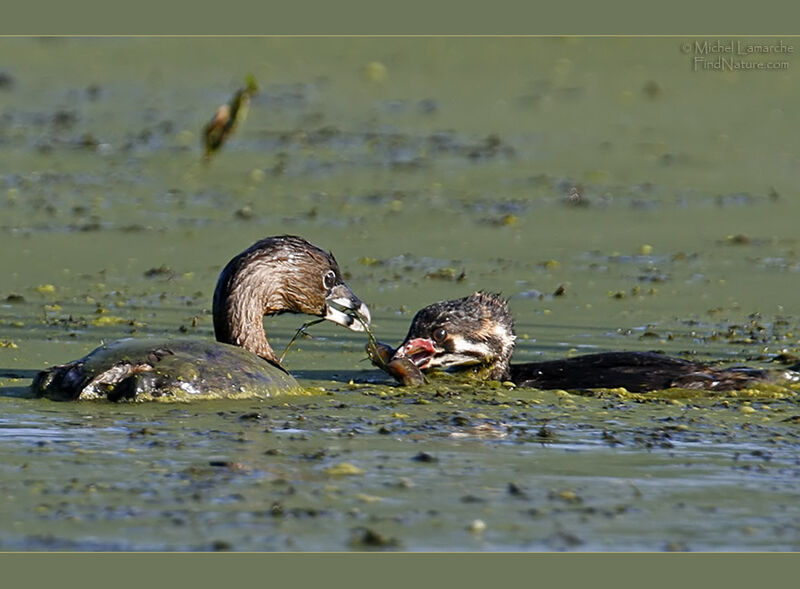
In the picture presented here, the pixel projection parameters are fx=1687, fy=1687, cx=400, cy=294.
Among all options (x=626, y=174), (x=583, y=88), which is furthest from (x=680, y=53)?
(x=626, y=174)

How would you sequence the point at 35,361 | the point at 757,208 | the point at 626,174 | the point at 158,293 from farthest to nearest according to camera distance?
the point at 626,174 < the point at 757,208 < the point at 158,293 < the point at 35,361

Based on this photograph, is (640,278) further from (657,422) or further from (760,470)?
(760,470)

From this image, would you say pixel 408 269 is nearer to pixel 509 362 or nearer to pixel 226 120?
pixel 509 362

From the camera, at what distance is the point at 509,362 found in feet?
31.3

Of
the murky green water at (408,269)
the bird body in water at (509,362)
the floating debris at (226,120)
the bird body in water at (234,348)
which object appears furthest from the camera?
the bird body in water at (509,362)

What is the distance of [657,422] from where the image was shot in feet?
26.6

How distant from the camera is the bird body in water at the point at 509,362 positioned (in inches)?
352

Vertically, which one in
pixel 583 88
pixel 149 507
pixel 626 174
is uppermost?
pixel 583 88

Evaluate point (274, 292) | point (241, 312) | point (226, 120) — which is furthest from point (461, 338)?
point (226, 120)

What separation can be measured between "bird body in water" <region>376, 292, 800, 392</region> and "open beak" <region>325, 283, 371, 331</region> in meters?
0.31

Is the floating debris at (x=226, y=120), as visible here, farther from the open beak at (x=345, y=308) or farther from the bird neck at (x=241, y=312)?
the open beak at (x=345, y=308)

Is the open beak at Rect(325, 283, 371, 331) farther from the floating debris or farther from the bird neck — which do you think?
the floating debris

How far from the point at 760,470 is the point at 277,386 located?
8.52ft

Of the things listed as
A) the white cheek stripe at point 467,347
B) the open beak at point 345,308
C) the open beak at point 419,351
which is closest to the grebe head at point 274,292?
the open beak at point 345,308
